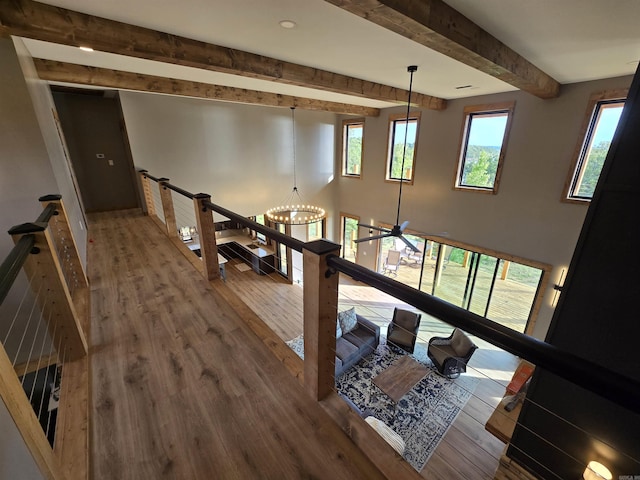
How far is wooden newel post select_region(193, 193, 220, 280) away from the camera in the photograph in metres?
2.64

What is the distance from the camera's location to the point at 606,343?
198 cm

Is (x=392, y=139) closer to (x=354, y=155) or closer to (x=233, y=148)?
(x=354, y=155)

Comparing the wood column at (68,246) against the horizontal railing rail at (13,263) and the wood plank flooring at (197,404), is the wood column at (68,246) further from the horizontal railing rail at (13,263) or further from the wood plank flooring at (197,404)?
the horizontal railing rail at (13,263)

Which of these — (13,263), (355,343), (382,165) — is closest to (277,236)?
(13,263)

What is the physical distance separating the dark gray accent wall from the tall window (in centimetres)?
709

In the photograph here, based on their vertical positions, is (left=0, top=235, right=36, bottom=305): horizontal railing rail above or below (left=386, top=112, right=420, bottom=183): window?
below

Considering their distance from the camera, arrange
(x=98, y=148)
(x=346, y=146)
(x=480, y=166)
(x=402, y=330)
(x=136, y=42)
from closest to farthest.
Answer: (x=136, y=42) → (x=402, y=330) → (x=480, y=166) → (x=98, y=148) → (x=346, y=146)

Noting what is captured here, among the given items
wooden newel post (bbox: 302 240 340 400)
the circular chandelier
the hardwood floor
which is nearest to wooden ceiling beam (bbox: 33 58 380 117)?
the circular chandelier

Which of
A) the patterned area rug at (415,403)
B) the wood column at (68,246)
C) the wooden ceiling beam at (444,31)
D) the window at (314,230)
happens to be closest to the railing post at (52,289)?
the wood column at (68,246)

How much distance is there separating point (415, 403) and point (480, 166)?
494cm

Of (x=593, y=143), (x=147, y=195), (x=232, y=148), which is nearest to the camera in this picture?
(x=593, y=143)

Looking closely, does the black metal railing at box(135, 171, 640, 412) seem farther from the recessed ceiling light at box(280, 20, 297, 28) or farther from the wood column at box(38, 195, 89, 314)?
the wood column at box(38, 195, 89, 314)

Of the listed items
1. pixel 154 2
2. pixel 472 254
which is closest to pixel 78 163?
pixel 154 2

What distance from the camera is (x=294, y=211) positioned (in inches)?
277
